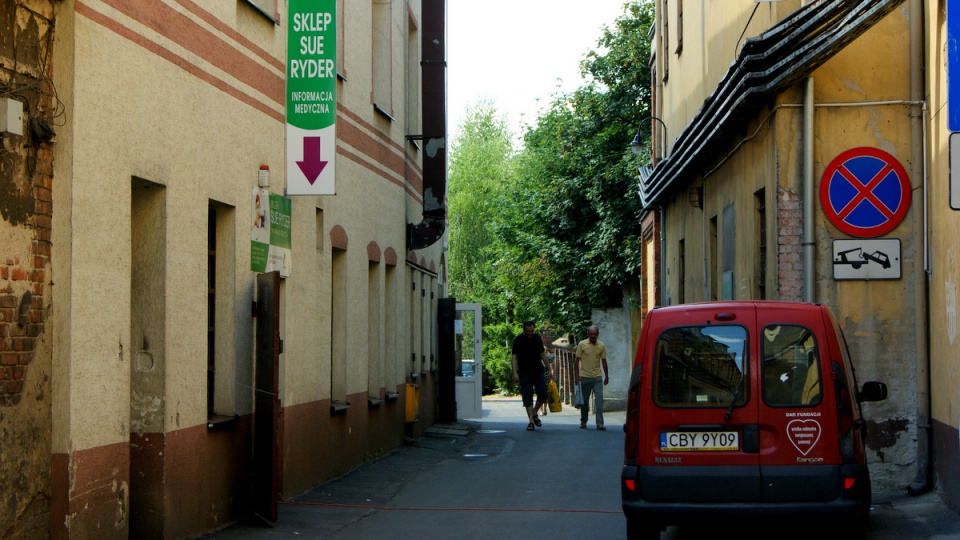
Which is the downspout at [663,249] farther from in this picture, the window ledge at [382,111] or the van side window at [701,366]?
the van side window at [701,366]

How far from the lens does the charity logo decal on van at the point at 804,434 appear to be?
8.62m

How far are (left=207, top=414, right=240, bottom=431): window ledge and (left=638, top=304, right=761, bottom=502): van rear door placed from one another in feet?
12.5

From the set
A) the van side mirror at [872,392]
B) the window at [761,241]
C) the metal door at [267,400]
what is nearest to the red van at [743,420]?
the van side mirror at [872,392]

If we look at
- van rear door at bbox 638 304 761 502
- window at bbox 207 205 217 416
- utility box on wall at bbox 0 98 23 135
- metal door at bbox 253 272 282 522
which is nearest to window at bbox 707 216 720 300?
metal door at bbox 253 272 282 522

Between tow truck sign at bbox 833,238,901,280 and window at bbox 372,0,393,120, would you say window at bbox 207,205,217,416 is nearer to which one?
tow truck sign at bbox 833,238,901,280

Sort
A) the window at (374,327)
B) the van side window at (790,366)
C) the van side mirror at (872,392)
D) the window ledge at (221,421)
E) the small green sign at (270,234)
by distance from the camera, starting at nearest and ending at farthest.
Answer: the van side window at (790,366) < the van side mirror at (872,392) < the window ledge at (221,421) < the small green sign at (270,234) < the window at (374,327)

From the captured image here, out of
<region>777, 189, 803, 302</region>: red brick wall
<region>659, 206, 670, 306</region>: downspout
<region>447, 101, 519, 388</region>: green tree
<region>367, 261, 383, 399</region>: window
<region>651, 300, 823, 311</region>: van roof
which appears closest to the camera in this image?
<region>651, 300, 823, 311</region>: van roof

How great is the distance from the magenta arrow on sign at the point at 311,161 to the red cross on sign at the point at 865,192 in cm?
495

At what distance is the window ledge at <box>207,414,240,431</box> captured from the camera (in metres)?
10.6

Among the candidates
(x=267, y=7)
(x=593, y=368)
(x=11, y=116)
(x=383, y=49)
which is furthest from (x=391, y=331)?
(x=11, y=116)

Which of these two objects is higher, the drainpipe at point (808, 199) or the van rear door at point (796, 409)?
the drainpipe at point (808, 199)

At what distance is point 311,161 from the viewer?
40.4ft

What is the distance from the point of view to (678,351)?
29.3 ft

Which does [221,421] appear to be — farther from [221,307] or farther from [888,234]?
[888,234]
